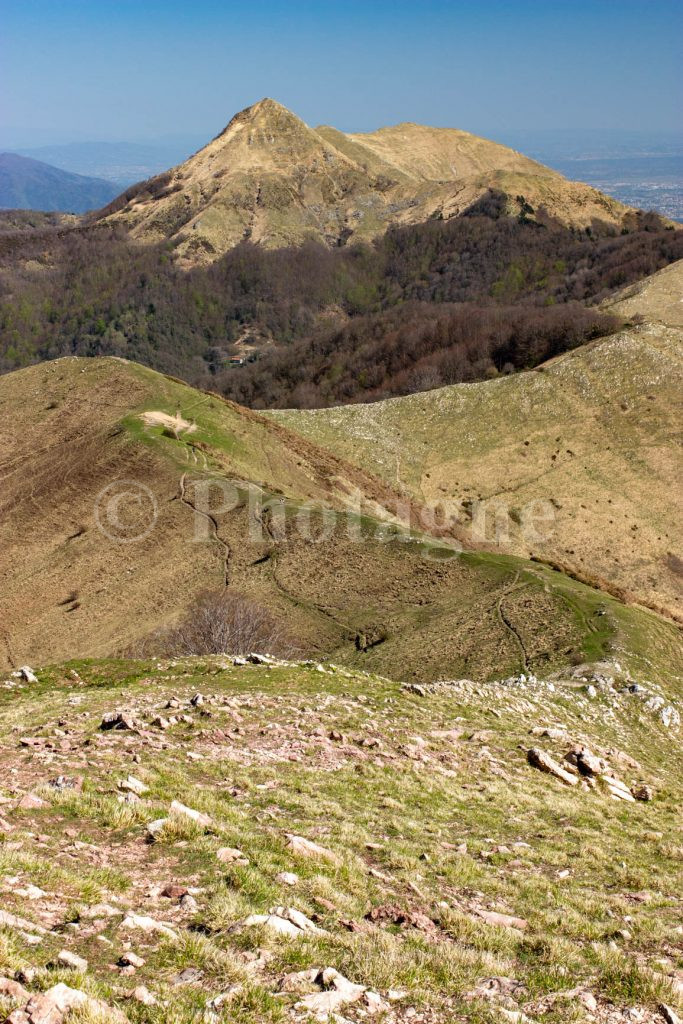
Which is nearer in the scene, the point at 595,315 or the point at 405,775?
the point at 405,775

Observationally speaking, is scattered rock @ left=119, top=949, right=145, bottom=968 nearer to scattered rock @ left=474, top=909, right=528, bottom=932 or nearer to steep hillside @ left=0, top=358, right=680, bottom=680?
scattered rock @ left=474, top=909, right=528, bottom=932

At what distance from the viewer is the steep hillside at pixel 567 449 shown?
60.7 meters

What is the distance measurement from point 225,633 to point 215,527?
11.5 m

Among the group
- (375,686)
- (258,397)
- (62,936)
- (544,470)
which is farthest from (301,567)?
(258,397)

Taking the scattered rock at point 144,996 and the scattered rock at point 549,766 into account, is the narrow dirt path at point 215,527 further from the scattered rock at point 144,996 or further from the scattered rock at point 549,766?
the scattered rock at point 144,996

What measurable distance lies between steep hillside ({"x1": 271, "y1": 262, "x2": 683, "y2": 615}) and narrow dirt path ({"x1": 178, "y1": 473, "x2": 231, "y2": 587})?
26.5 metres

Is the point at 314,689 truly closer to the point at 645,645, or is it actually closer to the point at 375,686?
the point at 375,686

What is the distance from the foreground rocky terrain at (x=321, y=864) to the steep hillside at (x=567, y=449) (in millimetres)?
39867

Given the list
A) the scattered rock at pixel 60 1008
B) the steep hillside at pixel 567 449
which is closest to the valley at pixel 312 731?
the scattered rock at pixel 60 1008

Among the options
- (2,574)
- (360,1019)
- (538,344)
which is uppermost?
(538,344)

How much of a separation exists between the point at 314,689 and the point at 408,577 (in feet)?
54.0

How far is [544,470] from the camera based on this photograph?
72.7 metres

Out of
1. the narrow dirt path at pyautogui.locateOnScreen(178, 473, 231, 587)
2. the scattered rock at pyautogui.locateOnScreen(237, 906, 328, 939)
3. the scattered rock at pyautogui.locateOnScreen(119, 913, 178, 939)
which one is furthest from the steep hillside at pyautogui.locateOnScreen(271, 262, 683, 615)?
the scattered rock at pyautogui.locateOnScreen(119, 913, 178, 939)

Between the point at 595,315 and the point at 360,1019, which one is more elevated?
the point at 595,315
